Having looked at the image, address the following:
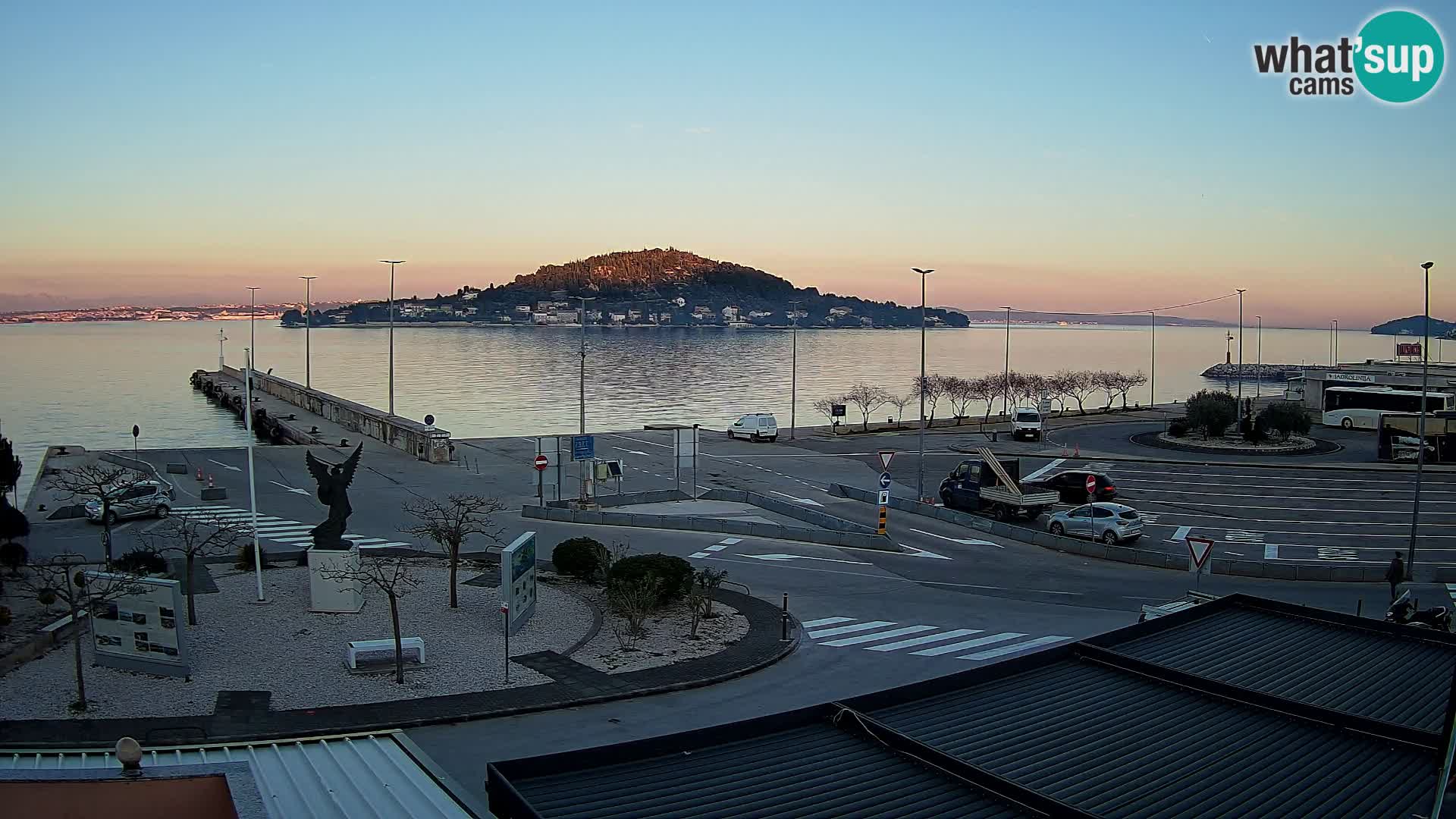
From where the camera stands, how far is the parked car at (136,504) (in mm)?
34188

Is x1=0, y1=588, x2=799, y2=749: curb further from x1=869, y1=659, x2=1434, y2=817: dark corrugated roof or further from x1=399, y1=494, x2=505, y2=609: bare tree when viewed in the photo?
x1=869, y1=659, x2=1434, y2=817: dark corrugated roof

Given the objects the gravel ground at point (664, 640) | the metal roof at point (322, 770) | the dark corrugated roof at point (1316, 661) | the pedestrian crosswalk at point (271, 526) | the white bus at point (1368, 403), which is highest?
the white bus at point (1368, 403)

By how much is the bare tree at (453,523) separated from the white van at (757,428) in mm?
24584

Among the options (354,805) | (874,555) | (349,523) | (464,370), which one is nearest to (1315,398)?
(874,555)

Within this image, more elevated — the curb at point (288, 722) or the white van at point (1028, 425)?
the white van at point (1028, 425)

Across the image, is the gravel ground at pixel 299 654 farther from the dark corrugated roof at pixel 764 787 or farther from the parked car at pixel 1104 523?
the parked car at pixel 1104 523

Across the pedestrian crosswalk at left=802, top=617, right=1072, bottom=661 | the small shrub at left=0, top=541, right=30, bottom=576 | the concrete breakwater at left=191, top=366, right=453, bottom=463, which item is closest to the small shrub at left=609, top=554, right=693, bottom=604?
the pedestrian crosswalk at left=802, top=617, right=1072, bottom=661

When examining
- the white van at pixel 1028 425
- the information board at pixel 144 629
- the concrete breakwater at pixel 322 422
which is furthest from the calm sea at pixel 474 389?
the information board at pixel 144 629

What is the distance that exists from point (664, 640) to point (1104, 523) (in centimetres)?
1752

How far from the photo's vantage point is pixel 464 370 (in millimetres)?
151250

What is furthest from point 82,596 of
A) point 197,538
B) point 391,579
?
point 391,579

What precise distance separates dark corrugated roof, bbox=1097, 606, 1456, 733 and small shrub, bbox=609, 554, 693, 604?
1099 centimetres

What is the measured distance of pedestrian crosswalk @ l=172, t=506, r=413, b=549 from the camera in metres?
31.9

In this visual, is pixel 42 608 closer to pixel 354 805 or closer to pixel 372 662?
pixel 372 662
